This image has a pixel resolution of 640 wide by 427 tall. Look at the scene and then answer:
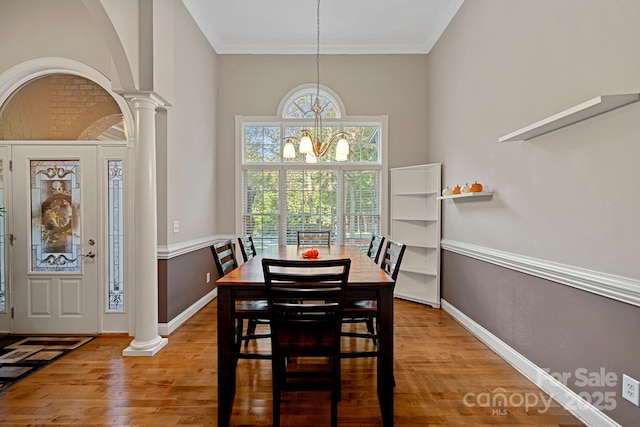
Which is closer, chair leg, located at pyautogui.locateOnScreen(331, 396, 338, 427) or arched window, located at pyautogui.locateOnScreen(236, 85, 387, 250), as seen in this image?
chair leg, located at pyautogui.locateOnScreen(331, 396, 338, 427)

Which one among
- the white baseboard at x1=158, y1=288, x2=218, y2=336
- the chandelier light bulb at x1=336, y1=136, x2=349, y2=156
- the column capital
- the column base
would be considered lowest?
the column base

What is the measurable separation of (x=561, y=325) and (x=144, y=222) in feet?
10.9

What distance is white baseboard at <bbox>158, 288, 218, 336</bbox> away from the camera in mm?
3361

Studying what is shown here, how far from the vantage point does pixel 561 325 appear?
219 cm

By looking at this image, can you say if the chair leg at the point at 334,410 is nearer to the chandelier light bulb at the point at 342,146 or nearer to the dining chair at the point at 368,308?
the dining chair at the point at 368,308

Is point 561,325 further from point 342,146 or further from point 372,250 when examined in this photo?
point 342,146

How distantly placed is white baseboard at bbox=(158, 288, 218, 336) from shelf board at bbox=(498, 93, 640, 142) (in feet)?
11.6

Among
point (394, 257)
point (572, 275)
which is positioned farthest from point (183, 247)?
point (572, 275)

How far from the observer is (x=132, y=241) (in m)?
3.31

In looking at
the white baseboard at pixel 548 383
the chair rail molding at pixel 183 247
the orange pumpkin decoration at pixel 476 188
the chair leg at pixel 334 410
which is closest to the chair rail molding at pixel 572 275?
the orange pumpkin decoration at pixel 476 188

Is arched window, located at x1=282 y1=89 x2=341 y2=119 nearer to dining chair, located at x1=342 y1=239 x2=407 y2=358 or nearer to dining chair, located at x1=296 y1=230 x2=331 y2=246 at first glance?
dining chair, located at x1=296 y1=230 x2=331 y2=246

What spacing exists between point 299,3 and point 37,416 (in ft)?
14.7

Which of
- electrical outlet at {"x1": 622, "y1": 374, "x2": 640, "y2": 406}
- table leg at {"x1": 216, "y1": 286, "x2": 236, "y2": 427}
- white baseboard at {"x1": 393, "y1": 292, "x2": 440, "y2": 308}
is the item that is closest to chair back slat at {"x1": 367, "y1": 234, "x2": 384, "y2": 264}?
white baseboard at {"x1": 393, "y1": 292, "x2": 440, "y2": 308}

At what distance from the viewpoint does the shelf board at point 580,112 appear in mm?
1612
